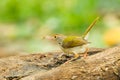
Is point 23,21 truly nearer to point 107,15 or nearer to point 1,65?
point 107,15

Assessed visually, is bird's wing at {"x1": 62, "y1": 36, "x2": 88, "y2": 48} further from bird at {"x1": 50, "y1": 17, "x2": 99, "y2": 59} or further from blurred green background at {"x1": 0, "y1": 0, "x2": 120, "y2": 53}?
blurred green background at {"x1": 0, "y1": 0, "x2": 120, "y2": 53}

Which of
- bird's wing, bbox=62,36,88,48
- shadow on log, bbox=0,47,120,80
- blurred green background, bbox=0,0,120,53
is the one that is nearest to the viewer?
shadow on log, bbox=0,47,120,80

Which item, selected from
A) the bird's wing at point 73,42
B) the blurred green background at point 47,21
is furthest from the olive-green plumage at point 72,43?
the blurred green background at point 47,21

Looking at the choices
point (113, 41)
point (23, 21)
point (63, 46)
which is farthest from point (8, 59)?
point (23, 21)

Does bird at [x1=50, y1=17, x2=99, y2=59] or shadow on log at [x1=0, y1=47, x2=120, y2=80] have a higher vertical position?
bird at [x1=50, y1=17, x2=99, y2=59]

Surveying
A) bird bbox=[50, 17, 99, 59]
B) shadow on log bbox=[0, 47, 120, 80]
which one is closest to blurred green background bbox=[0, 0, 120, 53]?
shadow on log bbox=[0, 47, 120, 80]

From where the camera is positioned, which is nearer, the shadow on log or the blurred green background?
the shadow on log

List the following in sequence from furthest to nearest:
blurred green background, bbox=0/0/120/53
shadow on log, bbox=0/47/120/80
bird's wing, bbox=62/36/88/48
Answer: blurred green background, bbox=0/0/120/53, bird's wing, bbox=62/36/88/48, shadow on log, bbox=0/47/120/80
